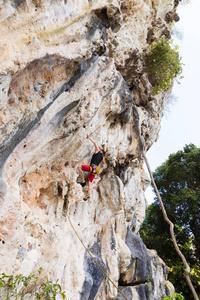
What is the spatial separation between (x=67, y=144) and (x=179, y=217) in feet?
34.3

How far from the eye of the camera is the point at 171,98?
15.6 metres

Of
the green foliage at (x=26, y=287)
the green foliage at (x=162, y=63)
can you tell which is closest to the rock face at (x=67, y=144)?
the green foliage at (x=26, y=287)

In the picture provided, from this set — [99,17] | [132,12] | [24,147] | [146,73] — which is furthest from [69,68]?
[146,73]

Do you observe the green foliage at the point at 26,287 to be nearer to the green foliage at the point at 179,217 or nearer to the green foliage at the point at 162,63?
the green foliage at the point at 179,217

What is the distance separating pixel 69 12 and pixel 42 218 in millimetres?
4730

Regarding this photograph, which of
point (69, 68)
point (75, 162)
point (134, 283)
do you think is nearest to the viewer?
point (69, 68)

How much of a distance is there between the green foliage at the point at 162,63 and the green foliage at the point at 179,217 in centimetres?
628

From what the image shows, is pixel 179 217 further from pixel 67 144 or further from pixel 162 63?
pixel 67 144

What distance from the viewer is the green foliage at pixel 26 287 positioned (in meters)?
3.04

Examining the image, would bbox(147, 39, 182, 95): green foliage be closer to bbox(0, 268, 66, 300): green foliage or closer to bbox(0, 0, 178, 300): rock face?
bbox(0, 0, 178, 300): rock face

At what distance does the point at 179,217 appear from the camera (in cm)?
1290

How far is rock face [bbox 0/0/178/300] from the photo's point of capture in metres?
3.66

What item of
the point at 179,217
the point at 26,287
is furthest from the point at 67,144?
the point at 179,217

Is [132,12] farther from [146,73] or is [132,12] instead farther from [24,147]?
[24,147]
